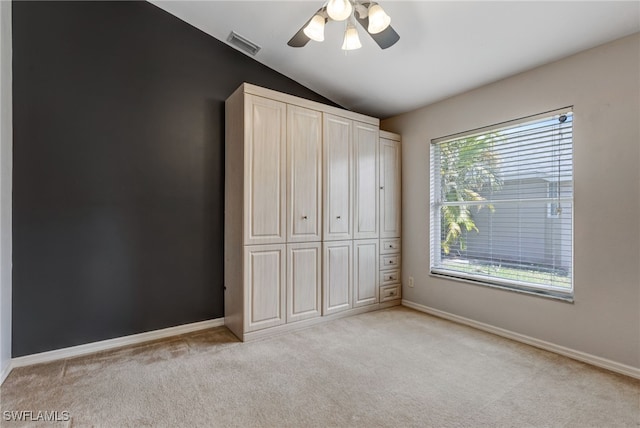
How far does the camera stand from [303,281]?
3.11m

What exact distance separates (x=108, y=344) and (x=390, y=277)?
300 centimetres

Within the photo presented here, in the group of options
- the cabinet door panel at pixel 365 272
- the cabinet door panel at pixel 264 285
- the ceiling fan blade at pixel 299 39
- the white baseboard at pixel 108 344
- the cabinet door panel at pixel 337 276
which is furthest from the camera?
the cabinet door panel at pixel 365 272

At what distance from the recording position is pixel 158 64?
2.85 metres

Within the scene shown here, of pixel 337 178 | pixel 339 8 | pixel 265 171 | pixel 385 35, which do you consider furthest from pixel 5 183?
pixel 385 35

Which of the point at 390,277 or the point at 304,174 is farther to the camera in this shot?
the point at 390,277

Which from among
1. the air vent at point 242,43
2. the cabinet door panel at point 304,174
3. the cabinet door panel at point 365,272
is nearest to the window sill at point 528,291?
the cabinet door panel at point 365,272

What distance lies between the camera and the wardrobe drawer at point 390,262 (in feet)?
12.5

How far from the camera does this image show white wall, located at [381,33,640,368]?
2236mm

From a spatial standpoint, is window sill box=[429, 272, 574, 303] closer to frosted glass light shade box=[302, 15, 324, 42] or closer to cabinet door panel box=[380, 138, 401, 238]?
cabinet door panel box=[380, 138, 401, 238]

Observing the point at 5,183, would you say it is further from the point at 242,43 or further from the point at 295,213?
the point at 242,43

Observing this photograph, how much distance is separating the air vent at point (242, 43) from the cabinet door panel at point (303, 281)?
6.81ft

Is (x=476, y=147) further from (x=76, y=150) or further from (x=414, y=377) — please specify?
(x=76, y=150)

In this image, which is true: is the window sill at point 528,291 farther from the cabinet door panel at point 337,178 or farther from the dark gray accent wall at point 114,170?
the dark gray accent wall at point 114,170

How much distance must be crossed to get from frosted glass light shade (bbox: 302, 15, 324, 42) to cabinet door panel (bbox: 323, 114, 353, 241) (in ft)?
3.91
